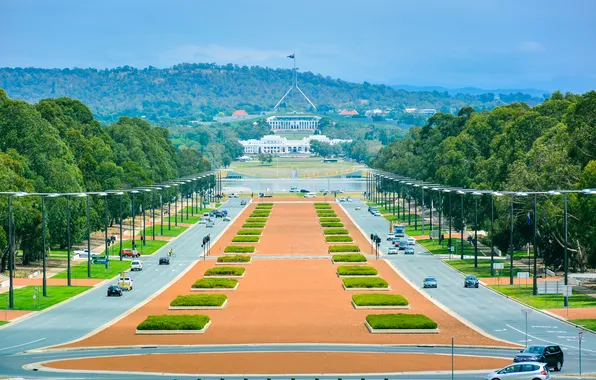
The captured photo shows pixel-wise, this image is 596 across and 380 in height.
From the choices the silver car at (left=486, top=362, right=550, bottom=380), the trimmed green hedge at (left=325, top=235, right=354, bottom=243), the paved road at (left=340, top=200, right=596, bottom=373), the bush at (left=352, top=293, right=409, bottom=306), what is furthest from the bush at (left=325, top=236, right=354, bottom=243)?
the silver car at (left=486, top=362, right=550, bottom=380)

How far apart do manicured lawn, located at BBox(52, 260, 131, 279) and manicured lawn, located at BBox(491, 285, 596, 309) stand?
131 feet

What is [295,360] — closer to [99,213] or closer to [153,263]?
[153,263]

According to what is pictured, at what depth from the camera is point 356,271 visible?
380 ft

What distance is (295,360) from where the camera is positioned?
6888 cm

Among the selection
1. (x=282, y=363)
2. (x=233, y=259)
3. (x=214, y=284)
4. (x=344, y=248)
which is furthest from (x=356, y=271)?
(x=282, y=363)

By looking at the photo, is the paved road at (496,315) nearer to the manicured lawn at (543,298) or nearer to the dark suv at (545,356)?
the dark suv at (545,356)

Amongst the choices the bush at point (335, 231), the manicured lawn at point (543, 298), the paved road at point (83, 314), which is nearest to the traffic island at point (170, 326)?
the paved road at point (83, 314)

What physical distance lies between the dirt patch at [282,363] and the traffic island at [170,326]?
8.49m

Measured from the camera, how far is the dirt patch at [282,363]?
65.4 metres

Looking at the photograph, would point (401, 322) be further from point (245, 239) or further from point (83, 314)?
point (245, 239)

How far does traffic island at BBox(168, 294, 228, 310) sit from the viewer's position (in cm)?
9202

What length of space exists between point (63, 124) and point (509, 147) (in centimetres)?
6025

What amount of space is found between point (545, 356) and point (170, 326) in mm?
27889

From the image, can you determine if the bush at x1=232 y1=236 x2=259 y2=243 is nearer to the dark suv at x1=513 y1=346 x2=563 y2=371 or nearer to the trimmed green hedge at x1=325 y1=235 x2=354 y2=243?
the trimmed green hedge at x1=325 y1=235 x2=354 y2=243
